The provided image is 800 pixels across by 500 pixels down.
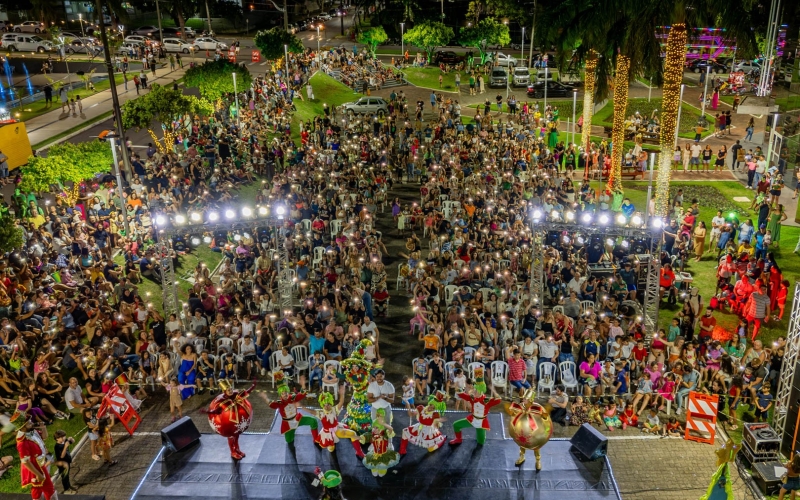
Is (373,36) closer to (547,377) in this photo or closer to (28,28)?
(28,28)

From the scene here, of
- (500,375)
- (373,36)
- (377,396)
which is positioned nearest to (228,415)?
(377,396)

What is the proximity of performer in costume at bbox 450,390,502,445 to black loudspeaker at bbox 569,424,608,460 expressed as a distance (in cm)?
157

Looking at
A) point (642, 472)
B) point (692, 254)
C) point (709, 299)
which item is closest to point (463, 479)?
point (642, 472)

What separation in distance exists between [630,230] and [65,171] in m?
16.9

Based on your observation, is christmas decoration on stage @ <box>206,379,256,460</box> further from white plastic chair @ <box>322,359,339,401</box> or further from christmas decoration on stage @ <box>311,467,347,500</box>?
white plastic chair @ <box>322,359,339,401</box>

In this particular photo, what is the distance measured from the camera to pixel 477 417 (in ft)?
40.6

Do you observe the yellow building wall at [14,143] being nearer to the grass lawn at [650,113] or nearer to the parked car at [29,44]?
the grass lawn at [650,113]

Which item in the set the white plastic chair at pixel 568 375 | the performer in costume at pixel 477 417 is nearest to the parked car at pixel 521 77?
the white plastic chair at pixel 568 375

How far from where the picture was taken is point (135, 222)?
72.1 feet

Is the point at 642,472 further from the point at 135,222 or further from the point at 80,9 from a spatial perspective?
the point at 80,9

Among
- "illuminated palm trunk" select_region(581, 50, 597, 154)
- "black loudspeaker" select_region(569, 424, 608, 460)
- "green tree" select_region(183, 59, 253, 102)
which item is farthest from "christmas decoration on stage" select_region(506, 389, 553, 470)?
"green tree" select_region(183, 59, 253, 102)

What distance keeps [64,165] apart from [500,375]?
1539 cm

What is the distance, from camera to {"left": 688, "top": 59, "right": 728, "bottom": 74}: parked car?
50.8 metres

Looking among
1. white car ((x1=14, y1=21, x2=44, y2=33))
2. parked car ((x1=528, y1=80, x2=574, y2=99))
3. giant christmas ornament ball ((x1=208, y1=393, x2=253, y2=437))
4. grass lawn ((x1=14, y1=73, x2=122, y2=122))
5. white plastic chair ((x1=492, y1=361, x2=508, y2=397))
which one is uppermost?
white car ((x1=14, y1=21, x2=44, y2=33))
